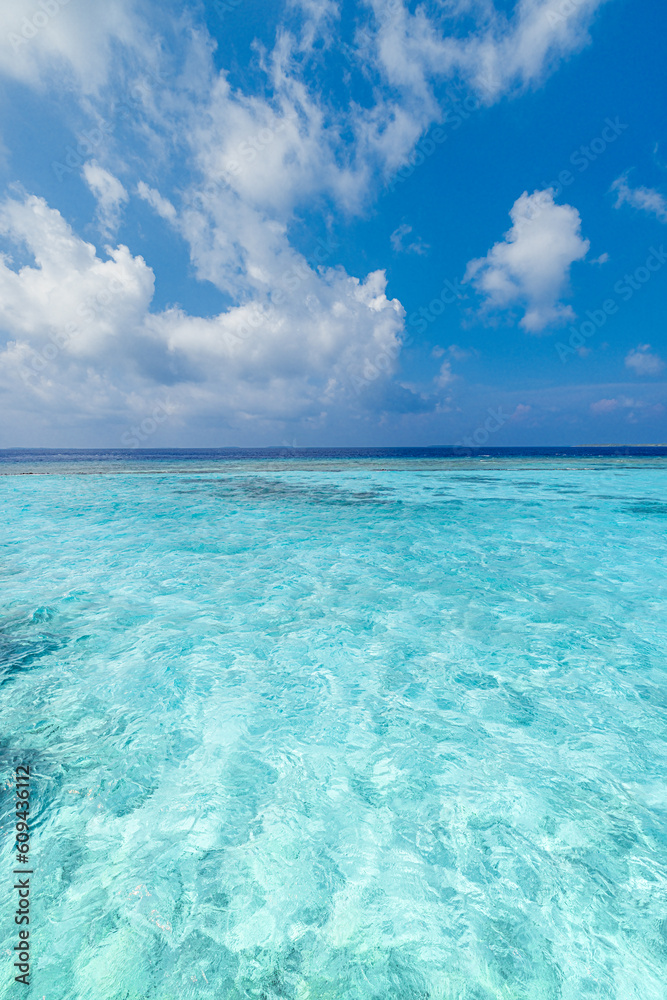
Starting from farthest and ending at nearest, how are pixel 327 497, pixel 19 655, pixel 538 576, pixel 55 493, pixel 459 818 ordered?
pixel 55 493 → pixel 327 497 → pixel 538 576 → pixel 19 655 → pixel 459 818

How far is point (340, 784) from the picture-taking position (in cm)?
335

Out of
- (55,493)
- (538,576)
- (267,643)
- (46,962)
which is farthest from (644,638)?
(55,493)

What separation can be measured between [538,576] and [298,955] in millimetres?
7640

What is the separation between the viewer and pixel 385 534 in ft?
41.1

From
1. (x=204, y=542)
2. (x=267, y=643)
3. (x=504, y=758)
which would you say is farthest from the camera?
(x=204, y=542)

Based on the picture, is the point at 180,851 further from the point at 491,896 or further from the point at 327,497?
the point at 327,497

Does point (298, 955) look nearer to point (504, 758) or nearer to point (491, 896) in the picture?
point (491, 896)

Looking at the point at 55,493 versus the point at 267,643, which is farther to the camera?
the point at 55,493

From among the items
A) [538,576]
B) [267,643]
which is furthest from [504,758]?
[538,576]

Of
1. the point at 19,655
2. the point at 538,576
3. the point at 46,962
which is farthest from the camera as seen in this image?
the point at 538,576

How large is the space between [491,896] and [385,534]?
33.4ft

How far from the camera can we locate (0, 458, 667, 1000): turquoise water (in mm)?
2172

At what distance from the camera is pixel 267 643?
18.8 feet

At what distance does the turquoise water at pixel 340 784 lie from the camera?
217 centimetres
